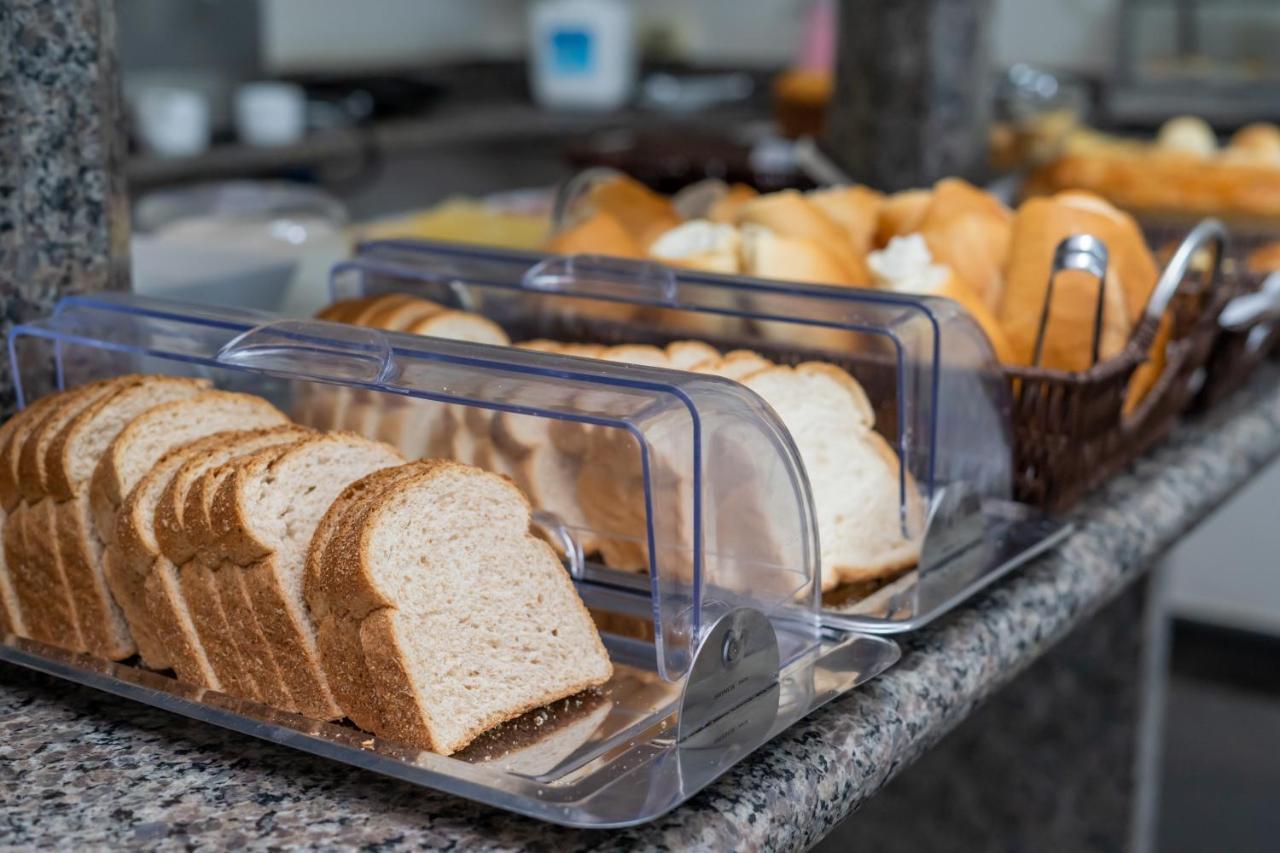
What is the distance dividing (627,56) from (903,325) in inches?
155

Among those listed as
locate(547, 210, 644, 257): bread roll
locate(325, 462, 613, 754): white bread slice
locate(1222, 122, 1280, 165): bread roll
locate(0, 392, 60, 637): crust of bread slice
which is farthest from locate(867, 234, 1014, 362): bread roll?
locate(1222, 122, 1280, 165): bread roll

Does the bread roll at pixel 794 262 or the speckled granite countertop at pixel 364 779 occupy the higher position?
the bread roll at pixel 794 262

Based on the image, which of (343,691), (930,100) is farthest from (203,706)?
(930,100)

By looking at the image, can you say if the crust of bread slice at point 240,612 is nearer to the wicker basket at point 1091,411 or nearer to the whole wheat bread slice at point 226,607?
the whole wheat bread slice at point 226,607

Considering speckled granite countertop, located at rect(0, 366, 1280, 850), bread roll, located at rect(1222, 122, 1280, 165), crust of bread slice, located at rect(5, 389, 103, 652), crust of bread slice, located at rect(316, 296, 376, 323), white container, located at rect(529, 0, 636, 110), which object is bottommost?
speckled granite countertop, located at rect(0, 366, 1280, 850)

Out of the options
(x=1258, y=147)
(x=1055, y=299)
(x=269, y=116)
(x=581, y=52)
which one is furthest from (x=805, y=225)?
(x=581, y=52)

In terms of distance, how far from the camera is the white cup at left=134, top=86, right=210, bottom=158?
141 inches

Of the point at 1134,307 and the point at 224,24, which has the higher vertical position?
the point at 224,24

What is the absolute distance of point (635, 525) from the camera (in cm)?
92

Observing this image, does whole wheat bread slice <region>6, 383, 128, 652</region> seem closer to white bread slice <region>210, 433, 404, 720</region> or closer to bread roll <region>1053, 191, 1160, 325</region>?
white bread slice <region>210, 433, 404, 720</region>

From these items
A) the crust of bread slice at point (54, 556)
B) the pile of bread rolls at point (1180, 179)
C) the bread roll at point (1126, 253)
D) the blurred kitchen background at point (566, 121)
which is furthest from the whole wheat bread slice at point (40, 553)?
the pile of bread rolls at point (1180, 179)

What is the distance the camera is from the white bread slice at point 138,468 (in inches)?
35.6

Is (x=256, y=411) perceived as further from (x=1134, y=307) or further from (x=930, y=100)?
(x=930, y=100)

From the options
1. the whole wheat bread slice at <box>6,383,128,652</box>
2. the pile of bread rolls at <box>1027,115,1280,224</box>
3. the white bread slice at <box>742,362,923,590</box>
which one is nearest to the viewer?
the whole wheat bread slice at <box>6,383,128,652</box>
